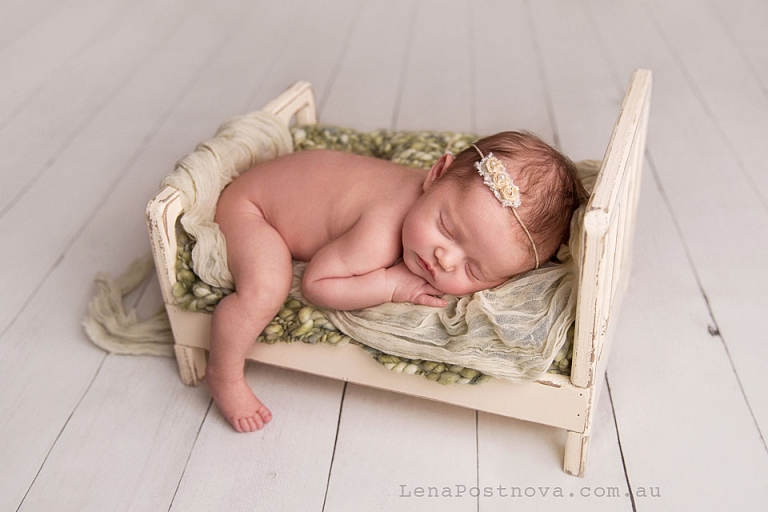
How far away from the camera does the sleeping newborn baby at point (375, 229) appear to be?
1.39m

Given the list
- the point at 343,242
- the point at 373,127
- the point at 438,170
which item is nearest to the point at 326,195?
the point at 343,242

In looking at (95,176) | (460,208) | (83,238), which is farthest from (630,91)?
(95,176)

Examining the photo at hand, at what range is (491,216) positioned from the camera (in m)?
1.38

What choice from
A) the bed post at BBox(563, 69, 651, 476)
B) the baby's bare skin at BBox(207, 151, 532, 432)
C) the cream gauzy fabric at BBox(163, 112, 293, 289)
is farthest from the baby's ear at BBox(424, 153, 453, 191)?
the cream gauzy fabric at BBox(163, 112, 293, 289)

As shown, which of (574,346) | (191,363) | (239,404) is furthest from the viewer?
(191,363)

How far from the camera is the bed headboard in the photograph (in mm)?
1203

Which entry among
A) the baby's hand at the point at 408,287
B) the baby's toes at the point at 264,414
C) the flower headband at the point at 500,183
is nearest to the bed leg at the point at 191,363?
the baby's toes at the point at 264,414

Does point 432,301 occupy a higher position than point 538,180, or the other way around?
point 538,180

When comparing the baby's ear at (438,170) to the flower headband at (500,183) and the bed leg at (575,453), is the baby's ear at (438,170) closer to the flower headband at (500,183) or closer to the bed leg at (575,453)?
the flower headband at (500,183)

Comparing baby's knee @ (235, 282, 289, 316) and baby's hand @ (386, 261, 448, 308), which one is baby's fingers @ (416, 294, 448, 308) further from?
baby's knee @ (235, 282, 289, 316)

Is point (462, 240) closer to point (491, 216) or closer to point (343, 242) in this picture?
point (491, 216)

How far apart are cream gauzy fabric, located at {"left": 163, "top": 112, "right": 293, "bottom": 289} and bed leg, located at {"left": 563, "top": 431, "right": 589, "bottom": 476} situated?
686 millimetres

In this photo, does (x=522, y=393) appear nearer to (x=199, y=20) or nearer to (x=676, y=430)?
(x=676, y=430)

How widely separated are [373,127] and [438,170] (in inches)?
47.1
